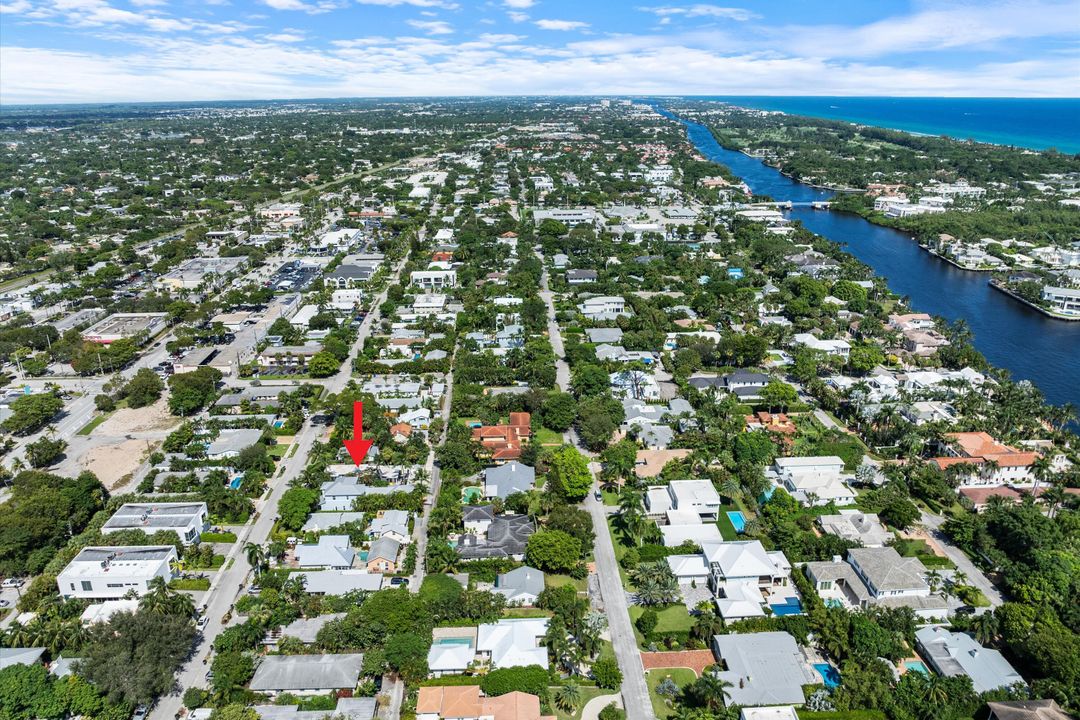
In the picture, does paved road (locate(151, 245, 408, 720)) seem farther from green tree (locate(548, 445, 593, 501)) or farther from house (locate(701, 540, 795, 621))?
house (locate(701, 540, 795, 621))

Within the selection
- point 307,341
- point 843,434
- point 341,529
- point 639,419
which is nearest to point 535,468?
point 639,419

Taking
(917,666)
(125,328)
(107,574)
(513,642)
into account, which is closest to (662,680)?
(513,642)

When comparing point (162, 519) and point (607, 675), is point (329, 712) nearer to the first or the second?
point (607, 675)

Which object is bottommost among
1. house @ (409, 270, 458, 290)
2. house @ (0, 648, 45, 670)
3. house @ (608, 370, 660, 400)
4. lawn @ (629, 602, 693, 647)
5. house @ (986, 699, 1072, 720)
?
lawn @ (629, 602, 693, 647)

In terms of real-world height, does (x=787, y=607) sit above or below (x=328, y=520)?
below

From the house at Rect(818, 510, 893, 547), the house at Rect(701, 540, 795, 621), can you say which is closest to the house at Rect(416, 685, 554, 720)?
the house at Rect(701, 540, 795, 621)

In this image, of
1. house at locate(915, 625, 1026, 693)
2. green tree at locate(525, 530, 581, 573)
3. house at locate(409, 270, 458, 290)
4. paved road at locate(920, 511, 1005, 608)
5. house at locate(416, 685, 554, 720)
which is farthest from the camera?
house at locate(409, 270, 458, 290)

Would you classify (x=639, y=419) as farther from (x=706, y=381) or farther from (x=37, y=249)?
(x=37, y=249)
